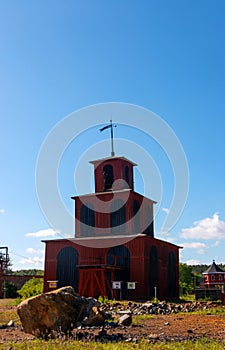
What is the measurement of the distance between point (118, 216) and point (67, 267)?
6.62 metres

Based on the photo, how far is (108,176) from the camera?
43.9 meters

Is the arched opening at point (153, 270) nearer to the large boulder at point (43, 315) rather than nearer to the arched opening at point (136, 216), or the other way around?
the arched opening at point (136, 216)

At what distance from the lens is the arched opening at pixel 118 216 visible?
134 feet

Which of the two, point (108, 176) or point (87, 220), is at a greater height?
point (108, 176)

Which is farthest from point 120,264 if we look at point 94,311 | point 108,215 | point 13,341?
point 13,341

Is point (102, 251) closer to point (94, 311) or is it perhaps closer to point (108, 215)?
point (108, 215)

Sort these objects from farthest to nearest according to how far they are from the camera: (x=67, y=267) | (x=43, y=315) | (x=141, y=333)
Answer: (x=67, y=267) → (x=141, y=333) → (x=43, y=315)

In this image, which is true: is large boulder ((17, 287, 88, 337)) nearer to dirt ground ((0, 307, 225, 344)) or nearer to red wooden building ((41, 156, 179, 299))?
dirt ground ((0, 307, 225, 344))

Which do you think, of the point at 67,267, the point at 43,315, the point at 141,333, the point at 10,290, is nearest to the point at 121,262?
the point at 67,267

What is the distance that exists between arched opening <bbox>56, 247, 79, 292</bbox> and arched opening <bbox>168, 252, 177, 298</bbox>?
9423 millimetres

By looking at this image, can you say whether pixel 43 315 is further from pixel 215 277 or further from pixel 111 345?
pixel 215 277

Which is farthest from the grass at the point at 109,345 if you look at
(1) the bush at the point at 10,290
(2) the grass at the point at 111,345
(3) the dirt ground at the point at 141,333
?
(1) the bush at the point at 10,290

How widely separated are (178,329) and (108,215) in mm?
26801

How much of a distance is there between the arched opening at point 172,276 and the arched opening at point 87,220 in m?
8.53
